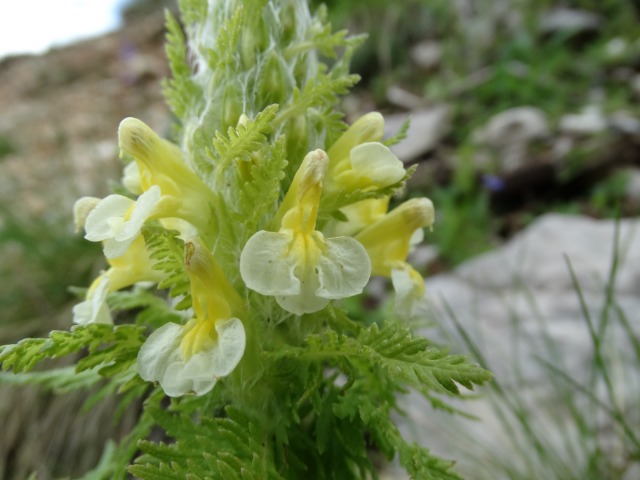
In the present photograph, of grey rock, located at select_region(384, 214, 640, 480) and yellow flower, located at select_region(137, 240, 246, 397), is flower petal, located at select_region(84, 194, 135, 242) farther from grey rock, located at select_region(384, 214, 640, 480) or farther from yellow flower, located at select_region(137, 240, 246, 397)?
grey rock, located at select_region(384, 214, 640, 480)

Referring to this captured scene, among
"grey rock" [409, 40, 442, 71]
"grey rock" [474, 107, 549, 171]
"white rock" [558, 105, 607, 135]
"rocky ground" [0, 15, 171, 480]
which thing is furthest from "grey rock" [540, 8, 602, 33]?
"rocky ground" [0, 15, 171, 480]

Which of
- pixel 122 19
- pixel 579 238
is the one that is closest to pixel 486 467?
pixel 579 238

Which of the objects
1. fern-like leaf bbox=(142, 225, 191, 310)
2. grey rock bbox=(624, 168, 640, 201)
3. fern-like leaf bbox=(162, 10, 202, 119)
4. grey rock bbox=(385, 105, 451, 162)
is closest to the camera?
fern-like leaf bbox=(142, 225, 191, 310)

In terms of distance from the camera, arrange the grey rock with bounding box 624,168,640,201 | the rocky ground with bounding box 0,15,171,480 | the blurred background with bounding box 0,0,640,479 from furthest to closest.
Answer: the grey rock with bounding box 624,168,640,201 → the blurred background with bounding box 0,0,640,479 → the rocky ground with bounding box 0,15,171,480

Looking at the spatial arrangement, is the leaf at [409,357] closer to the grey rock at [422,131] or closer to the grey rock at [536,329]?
the grey rock at [536,329]

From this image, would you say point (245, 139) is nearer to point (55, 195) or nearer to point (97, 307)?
point (97, 307)

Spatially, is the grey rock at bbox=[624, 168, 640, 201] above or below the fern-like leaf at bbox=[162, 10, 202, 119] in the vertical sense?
below

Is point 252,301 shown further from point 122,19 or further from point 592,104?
point 122,19

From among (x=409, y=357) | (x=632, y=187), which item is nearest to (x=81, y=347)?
(x=409, y=357)

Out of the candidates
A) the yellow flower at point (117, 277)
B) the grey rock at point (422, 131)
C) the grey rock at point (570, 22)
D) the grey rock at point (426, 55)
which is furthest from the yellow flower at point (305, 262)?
the grey rock at point (570, 22)
